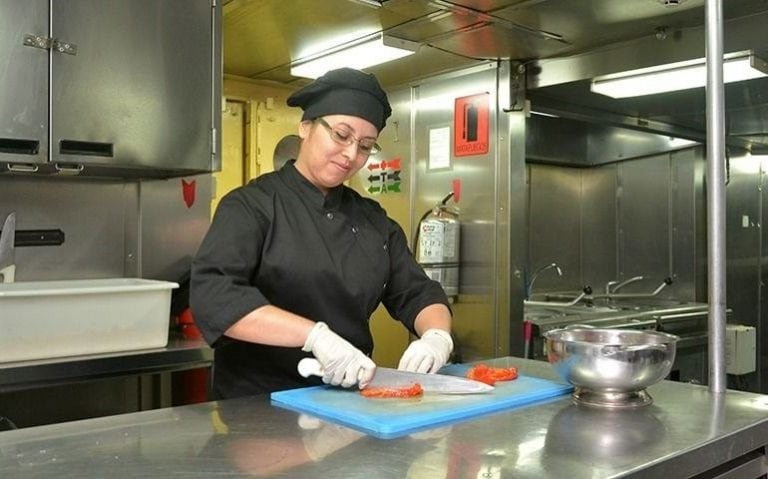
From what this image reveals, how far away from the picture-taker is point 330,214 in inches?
70.2

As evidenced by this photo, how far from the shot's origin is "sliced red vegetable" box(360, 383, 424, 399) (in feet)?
4.49

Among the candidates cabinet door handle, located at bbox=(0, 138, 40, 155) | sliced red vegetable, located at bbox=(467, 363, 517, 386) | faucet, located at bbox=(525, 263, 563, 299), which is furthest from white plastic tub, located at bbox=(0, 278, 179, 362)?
faucet, located at bbox=(525, 263, 563, 299)

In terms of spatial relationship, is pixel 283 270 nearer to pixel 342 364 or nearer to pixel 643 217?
pixel 342 364

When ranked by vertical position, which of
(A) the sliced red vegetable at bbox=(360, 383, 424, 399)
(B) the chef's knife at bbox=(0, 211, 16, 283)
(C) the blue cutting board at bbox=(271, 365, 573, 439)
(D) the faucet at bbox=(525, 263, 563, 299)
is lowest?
(C) the blue cutting board at bbox=(271, 365, 573, 439)

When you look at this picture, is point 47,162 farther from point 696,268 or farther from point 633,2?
point 696,268

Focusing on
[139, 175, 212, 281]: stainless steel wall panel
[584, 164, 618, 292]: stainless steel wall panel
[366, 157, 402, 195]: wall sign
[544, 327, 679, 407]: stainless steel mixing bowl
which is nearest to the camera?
[544, 327, 679, 407]: stainless steel mixing bowl

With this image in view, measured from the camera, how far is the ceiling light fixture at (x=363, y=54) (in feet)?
9.89

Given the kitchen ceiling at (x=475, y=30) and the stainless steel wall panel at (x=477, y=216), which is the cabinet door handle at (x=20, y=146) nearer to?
the kitchen ceiling at (x=475, y=30)

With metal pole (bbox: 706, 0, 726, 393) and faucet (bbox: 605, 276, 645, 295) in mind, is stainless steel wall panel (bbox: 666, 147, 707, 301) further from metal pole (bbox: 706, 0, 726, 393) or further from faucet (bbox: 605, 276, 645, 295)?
metal pole (bbox: 706, 0, 726, 393)

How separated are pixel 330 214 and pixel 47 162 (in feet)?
3.53

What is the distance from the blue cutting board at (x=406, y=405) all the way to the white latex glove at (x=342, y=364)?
0.03m

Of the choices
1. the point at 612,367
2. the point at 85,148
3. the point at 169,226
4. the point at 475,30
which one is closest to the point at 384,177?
the point at 475,30

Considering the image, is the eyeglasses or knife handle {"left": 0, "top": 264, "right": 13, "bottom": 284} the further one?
knife handle {"left": 0, "top": 264, "right": 13, "bottom": 284}

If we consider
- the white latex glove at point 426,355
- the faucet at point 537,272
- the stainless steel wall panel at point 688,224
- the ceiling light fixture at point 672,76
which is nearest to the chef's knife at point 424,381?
the white latex glove at point 426,355
